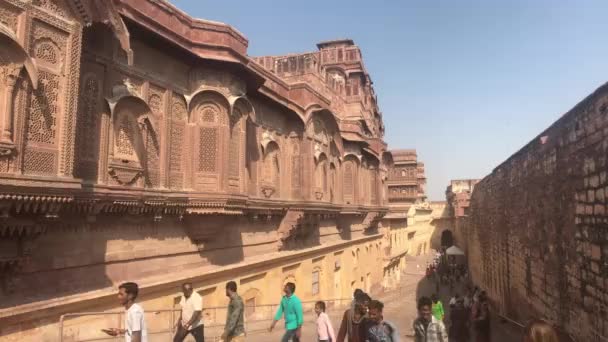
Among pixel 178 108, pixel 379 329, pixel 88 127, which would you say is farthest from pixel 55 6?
pixel 379 329

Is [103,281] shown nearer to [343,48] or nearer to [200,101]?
[200,101]

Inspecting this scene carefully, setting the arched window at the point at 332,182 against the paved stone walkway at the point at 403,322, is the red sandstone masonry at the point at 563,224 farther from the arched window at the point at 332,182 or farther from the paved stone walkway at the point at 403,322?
the arched window at the point at 332,182

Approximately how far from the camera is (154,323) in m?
7.81

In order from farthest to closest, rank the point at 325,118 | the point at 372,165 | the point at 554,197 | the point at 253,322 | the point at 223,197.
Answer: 1. the point at 372,165
2. the point at 325,118
3. the point at 253,322
4. the point at 223,197
5. the point at 554,197

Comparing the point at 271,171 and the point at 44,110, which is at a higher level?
the point at 44,110

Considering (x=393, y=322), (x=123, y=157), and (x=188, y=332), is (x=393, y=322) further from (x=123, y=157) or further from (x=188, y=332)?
(x=123, y=157)

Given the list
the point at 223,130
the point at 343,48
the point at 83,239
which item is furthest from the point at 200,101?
the point at 343,48

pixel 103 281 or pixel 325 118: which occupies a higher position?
pixel 325 118

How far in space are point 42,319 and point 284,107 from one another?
29.4ft

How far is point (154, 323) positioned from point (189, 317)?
2818 millimetres

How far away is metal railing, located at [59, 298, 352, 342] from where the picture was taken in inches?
250

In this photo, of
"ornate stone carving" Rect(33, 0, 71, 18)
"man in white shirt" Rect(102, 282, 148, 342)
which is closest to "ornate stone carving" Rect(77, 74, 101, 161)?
"ornate stone carving" Rect(33, 0, 71, 18)

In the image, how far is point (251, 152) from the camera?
11.9 m

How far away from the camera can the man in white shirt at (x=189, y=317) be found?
5.43 m
